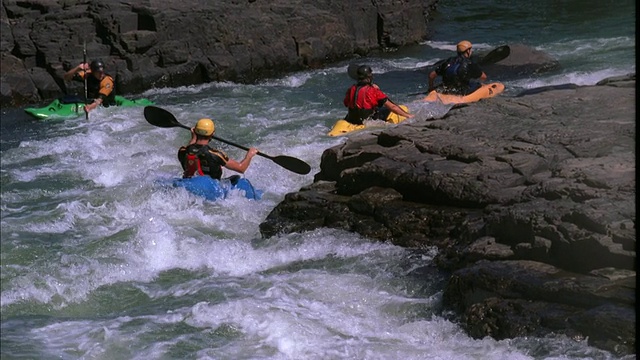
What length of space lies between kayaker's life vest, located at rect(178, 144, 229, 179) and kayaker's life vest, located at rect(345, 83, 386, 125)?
249 centimetres

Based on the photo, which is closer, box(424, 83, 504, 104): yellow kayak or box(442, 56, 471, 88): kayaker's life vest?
box(424, 83, 504, 104): yellow kayak

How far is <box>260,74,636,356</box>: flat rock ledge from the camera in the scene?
4.75m

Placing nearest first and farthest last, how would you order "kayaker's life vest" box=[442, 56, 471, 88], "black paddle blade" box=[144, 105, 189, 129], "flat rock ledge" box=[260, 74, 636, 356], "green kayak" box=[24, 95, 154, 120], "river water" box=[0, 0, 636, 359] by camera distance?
"flat rock ledge" box=[260, 74, 636, 356]
"river water" box=[0, 0, 636, 359]
"black paddle blade" box=[144, 105, 189, 129]
"kayaker's life vest" box=[442, 56, 471, 88]
"green kayak" box=[24, 95, 154, 120]

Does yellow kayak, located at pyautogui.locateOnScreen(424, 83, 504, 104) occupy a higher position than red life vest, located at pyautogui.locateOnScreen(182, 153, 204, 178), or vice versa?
red life vest, located at pyautogui.locateOnScreen(182, 153, 204, 178)

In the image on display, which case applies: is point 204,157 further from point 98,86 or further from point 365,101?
point 98,86

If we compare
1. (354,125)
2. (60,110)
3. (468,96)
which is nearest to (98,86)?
(60,110)

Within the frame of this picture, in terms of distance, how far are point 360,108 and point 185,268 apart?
3.88 m

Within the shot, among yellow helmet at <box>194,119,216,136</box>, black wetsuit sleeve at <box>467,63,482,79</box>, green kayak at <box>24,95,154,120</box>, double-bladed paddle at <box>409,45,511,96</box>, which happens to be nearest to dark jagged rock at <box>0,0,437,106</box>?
green kayak at <box>24,95,154,120</box>

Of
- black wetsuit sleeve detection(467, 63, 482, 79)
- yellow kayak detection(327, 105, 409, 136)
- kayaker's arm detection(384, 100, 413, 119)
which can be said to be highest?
kayaker's arm detection(384, 100, 413, 119)

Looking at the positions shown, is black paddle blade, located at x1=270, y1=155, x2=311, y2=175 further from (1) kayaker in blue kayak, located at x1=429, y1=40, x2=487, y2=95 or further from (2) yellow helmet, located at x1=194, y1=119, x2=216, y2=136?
(1) kayaker in blue kayak, located at x1=429, y1=40, x2=487, y2=95

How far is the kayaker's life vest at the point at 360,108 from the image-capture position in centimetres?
988

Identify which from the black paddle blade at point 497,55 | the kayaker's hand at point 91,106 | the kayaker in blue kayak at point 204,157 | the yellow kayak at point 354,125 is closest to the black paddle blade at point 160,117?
the kayaker in blue kayak at point 204,157

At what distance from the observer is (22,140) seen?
1102 centimetres

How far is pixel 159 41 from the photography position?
1395 cm
